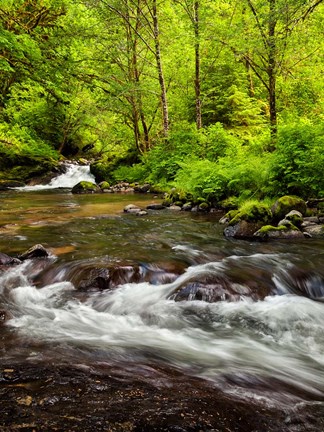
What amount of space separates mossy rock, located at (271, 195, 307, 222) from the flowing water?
1.23 meters

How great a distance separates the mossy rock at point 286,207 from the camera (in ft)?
26.3

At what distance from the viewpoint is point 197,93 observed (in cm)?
1555

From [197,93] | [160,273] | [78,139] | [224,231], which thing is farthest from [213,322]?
[78,139]

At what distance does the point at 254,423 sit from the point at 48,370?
145cm

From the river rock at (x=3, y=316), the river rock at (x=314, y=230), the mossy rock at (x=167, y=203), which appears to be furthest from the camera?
the mossy rock at (x=167, y=203)

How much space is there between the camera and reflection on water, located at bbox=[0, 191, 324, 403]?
3076 mm

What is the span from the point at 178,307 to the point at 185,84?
51.2 ft

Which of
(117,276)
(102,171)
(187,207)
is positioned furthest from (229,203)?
(102,171)

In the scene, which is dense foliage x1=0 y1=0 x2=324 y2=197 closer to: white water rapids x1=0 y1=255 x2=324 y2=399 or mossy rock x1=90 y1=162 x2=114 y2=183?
mossy rock x1=90 y1=162 x2=114 y2=183

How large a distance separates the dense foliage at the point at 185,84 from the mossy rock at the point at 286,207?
1.69 feet

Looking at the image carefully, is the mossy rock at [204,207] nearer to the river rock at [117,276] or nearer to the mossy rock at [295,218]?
the mossy rock at [295,218]

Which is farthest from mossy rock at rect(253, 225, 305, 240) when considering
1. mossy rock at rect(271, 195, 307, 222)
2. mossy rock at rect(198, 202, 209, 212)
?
mossy rock at rect(198, 202, 209, 212)

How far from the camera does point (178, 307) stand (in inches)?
172

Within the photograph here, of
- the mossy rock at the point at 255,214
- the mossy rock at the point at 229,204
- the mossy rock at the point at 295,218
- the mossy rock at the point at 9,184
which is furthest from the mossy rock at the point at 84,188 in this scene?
the mossy rock at the point at 295,218
